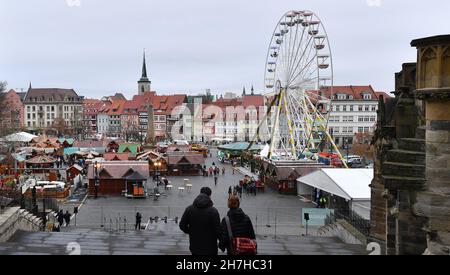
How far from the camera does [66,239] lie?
13250 mm

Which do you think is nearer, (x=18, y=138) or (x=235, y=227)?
(x=235, y=227)

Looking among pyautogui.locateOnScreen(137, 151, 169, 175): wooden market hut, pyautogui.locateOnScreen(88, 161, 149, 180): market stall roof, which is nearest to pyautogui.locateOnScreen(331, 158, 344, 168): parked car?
pyautogui.locateOnScreen(137, 151, 169, 175): wooden market hut

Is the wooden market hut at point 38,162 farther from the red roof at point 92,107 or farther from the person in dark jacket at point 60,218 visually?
the red roof at point 92,107

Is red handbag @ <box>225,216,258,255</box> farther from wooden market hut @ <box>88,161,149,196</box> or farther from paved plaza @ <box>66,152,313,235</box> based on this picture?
wooden market hut @ <box>88,161,149,196</box>

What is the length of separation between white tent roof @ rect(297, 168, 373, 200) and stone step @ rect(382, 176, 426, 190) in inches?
692

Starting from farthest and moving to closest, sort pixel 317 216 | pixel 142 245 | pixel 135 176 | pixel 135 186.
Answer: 1. pixel 135 176
2. pixel 135 186
3. pixel 317 216
4. pixel 142 245

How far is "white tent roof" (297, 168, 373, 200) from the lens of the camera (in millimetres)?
24803

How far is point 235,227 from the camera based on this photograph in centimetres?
591

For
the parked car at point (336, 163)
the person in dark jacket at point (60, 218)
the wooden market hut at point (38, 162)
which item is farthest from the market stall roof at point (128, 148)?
the person in dark jacket at point (60, 218)

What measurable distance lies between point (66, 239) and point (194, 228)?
27.5 feet

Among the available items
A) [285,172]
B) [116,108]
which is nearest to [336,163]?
[285,172]

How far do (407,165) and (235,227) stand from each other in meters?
2.40

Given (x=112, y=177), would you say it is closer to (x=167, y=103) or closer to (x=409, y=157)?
(x=409, y=157)
